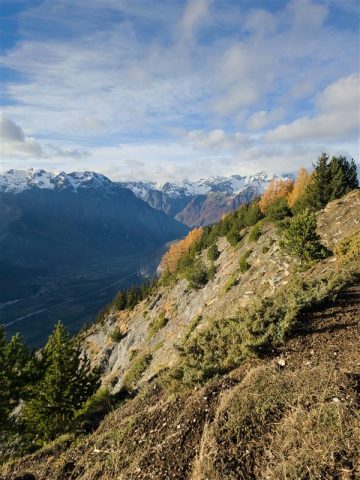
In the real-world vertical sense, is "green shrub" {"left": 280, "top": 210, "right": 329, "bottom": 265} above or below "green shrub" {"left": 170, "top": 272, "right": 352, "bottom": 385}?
above

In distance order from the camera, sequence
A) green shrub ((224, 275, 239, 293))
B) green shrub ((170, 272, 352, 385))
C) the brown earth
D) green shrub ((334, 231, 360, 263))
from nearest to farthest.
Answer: the brown earth, green shrub ((170, 272, 352, 385)), green shrub ((334, 231, 360, 263)), green shrub ((224, 275, 239, 293))

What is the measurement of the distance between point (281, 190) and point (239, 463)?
7971cm

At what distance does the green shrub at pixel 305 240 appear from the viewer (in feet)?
86.9

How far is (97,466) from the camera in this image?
361 inches

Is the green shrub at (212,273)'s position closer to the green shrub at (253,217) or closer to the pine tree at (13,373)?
the green shrub at (253,217)

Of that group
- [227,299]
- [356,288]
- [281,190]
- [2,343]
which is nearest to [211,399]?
[356,288]

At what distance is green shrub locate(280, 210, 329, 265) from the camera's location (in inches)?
1043

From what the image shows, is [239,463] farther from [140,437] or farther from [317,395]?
[140,437]

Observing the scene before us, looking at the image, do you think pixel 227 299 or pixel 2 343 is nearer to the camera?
pixel 2 343

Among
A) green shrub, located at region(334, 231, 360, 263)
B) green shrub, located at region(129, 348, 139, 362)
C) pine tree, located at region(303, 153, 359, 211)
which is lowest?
green shrub, located at region(129, 348, 139, 362)

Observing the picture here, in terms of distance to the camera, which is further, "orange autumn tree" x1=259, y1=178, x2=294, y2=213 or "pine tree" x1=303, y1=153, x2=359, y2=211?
"orange autumn tree" x1=259, y1=178, x2=294, y2=213

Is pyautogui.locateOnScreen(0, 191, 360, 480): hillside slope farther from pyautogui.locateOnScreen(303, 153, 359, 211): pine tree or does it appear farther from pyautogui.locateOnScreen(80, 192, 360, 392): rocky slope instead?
pyautogui.locateOnScreen(303, 153, 359, 211): pine tree

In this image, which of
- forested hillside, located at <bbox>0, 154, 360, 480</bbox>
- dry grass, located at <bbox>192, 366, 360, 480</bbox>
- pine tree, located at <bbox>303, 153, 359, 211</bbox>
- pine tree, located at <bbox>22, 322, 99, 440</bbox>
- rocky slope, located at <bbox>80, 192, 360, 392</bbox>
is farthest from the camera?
pine tree, located at <bbox>303, 153, 359, 211</bbox>

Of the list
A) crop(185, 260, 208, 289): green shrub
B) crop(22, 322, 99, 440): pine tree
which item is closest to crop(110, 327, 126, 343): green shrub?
crop(185, 260, 208, 289): green shrub
